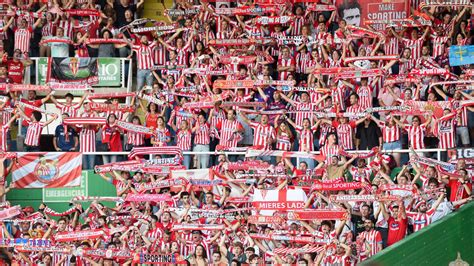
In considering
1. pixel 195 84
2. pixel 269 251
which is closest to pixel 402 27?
pixel 195 84

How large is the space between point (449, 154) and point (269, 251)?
4016 millimetres

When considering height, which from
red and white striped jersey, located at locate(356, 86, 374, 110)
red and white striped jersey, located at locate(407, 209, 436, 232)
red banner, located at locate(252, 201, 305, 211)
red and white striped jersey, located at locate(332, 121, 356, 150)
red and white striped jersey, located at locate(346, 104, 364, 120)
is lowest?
red and white striped jersey, located at locate(407, 209, 436, 232)

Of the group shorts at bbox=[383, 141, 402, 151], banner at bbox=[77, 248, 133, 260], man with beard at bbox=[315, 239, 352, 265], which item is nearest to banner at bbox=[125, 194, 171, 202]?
banner at bbox=[77, 248, 133, 260]

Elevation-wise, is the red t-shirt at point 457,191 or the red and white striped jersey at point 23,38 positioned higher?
the red and white striped jersey at point 23,38

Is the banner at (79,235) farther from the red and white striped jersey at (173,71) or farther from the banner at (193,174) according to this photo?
the red and white striped jersey at (173,71)

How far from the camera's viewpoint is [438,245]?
78.5 ft

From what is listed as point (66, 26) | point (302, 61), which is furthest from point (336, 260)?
point (66, 26)

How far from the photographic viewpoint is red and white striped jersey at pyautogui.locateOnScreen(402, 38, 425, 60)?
94.4 ft

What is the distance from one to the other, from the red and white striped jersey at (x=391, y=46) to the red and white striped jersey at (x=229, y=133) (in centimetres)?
359

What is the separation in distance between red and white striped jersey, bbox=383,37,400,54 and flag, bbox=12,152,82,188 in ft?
22.1

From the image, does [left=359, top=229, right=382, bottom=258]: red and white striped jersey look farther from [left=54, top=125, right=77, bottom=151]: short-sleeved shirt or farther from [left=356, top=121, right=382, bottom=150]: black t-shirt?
[left=54, top=125, right=77, bottom=151]: short-sleeved shirt

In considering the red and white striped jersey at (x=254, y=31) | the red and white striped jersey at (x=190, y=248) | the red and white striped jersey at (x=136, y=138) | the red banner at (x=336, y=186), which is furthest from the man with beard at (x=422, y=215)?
the red and white striped jersey at (x=254, y=31)

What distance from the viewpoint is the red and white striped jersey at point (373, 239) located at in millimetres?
24844

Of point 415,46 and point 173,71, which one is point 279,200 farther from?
point 415,46
